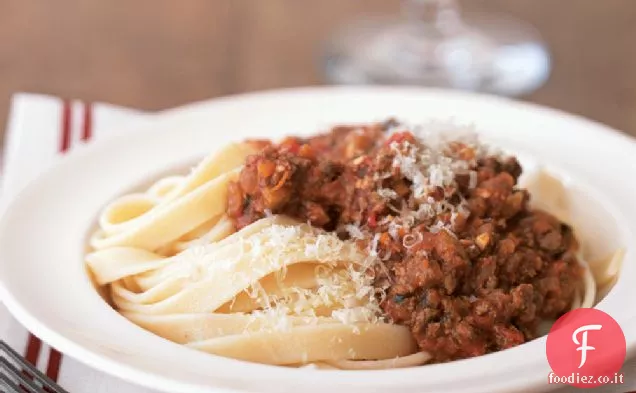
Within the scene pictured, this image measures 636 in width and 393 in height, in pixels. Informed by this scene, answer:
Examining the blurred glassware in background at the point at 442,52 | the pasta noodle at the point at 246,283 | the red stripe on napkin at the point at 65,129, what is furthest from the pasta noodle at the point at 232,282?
the blurred glassware in background at the point at 442,52

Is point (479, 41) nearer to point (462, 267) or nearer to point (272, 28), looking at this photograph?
point (272, 28)

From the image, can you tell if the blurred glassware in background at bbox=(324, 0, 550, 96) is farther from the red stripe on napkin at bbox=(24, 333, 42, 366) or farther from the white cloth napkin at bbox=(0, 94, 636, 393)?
the red stripe on napkin at bbox=(24, 333, 42, 366)

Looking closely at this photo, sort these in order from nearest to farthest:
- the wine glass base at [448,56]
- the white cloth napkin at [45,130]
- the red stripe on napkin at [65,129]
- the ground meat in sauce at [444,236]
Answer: the ground meat in sauce at [444,236] < the white cloth napkin at [45,130] < the red stripe on napkin at [65,129] < the wine glass base at [448,56]

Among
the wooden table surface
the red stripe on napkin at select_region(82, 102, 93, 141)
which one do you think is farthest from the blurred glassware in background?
the red stripe on napkin at select_region(82, 102, 93, 141)

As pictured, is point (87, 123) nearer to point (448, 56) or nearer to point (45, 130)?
point (45, 130)

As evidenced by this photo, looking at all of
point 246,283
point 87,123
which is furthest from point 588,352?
point 87,123

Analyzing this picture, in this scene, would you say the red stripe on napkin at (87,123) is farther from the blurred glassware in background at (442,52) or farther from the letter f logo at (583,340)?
the letter f logo at (583,340)

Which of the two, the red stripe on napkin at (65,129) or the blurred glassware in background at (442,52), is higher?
the red stripe on napkin at (65,129)

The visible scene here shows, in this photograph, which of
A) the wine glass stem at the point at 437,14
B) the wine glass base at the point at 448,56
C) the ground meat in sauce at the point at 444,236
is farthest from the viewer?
the wine glass stem at the point at 437,14
